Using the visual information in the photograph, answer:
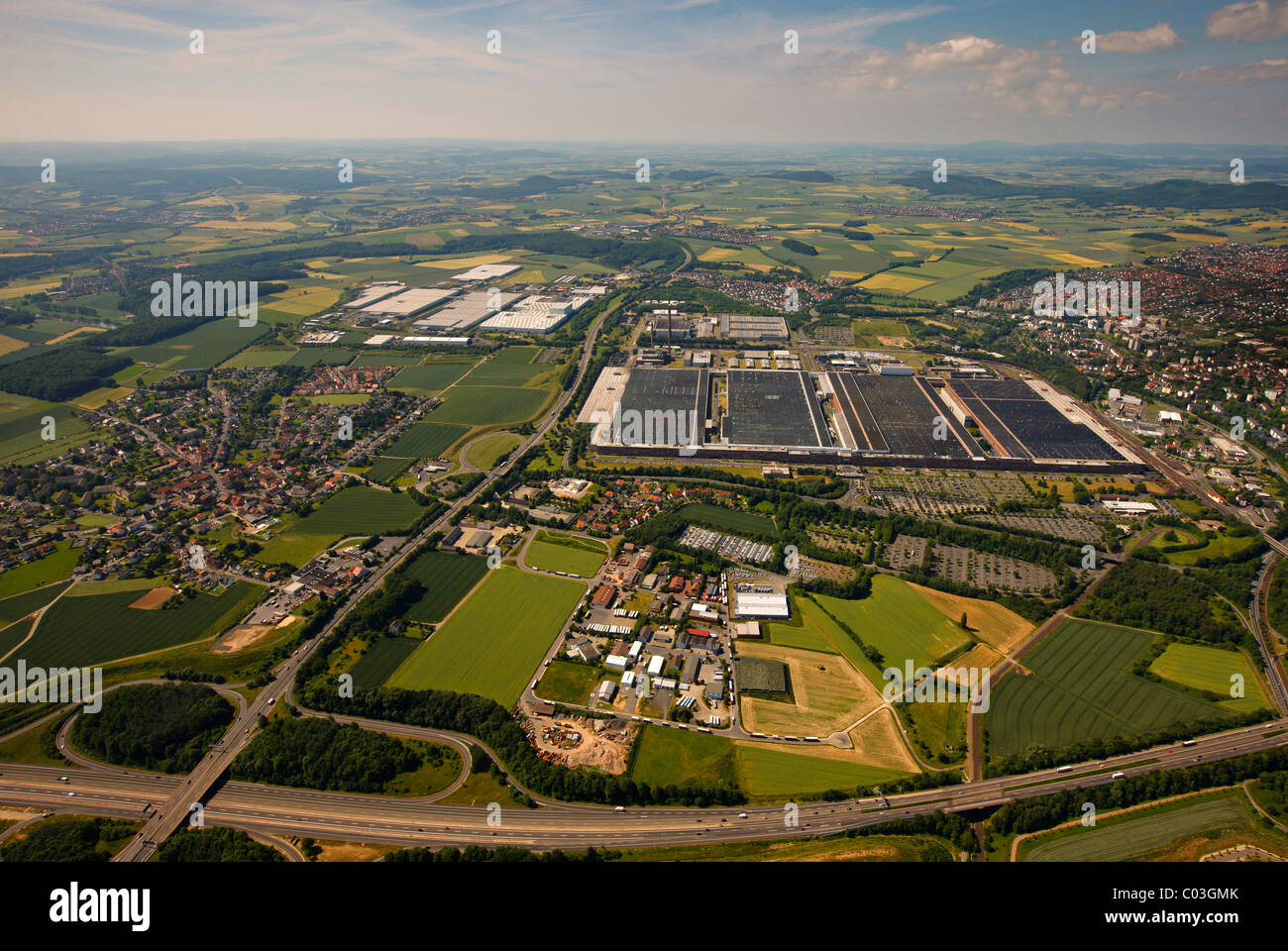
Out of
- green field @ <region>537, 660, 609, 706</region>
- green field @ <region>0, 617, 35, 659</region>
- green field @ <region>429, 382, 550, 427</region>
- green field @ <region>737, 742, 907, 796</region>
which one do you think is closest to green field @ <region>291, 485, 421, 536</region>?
green field @ <region>429, 382, 550, 427</region>

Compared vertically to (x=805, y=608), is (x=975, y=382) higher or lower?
higher

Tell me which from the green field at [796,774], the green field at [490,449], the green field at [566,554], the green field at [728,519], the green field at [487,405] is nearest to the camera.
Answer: the green field at [796,774]

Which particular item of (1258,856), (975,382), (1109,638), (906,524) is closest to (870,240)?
(975,382)

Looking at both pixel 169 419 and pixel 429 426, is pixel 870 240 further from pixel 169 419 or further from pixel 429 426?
pixel 169 419

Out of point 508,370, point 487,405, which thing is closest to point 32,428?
point 487,405

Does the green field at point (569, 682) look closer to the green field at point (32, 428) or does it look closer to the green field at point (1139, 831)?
the green field at point (1139, 831)

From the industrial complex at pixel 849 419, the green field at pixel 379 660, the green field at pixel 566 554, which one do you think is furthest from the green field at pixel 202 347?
the green field at pixel 379 660
